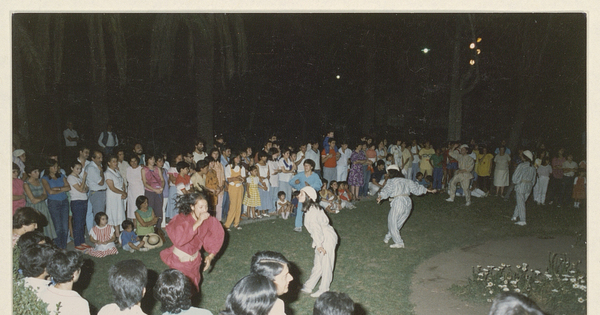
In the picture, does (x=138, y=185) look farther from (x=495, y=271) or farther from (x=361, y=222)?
(x=495, y=271)

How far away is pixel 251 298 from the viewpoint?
3049 millimetres

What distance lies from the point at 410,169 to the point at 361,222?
20.0 feet

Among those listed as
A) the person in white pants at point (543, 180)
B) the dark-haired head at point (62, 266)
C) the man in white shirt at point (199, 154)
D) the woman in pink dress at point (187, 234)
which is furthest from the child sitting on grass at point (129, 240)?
the person in white pants at point (543, 180)

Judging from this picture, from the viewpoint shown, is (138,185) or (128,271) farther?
(138,185)

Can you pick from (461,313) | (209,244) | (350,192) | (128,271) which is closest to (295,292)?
(209,244)

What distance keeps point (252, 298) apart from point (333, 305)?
64cm

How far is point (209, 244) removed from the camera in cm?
565

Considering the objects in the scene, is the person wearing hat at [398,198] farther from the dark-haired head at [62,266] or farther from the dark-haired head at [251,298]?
the dark-haired head at [62,266]

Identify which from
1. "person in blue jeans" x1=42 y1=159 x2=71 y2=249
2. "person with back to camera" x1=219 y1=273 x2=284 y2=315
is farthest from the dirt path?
"person in blue jeans" x1=42 y1=159 x2=71 y2=249

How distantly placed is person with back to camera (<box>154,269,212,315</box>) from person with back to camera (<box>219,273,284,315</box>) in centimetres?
66

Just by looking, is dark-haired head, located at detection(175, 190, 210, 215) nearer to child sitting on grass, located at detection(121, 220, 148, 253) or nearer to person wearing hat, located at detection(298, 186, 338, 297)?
person wearing hat, located at detection(298, 186, 338, 297)

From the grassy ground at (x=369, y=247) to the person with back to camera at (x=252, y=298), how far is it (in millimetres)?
2906

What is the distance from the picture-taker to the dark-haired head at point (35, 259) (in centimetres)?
428

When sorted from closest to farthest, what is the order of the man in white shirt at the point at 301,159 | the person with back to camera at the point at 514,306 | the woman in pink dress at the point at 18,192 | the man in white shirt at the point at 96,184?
the person with back to camera at the point at 514,306
the woman in pink dress at the point at 18,192
the man in white shirt at the point at 96,184
the man in white shirt at the point at 301,159
